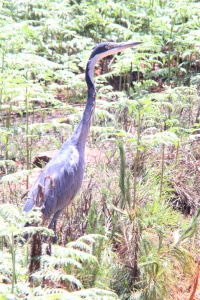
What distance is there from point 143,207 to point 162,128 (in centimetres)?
214

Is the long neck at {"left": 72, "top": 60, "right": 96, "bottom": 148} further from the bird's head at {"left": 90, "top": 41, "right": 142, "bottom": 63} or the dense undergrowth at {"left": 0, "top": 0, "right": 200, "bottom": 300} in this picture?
the bird's head at {"left": 90, "top": 41, "right": 142, "bottom": 63}

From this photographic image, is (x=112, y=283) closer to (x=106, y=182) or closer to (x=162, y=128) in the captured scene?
(x=106, y=182)

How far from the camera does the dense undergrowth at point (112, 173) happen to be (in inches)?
183

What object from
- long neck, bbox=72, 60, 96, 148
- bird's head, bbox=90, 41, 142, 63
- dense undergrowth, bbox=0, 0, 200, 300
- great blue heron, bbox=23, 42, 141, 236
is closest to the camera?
dense undergrowth, bbox=0, 0, 200, 300

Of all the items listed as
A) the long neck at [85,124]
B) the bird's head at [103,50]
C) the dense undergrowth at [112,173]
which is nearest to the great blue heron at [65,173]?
the long neck at [85,124]

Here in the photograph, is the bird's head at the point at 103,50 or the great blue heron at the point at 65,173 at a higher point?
the bird's head at the point at 103,50

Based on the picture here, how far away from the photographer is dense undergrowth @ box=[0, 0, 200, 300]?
15.3 ft

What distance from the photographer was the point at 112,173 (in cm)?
753

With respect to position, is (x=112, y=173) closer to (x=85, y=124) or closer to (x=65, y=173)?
(x=85, y=124)

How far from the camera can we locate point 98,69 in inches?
483

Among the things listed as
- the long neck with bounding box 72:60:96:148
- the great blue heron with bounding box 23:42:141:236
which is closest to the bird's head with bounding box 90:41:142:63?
the long neck with bounding box 72:60:96:148

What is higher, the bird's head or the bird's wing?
the bird's head

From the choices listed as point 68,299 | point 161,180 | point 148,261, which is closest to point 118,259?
point 148,261

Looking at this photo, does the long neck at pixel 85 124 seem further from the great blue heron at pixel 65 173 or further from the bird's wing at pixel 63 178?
the bird's wing at pixel 63 178
